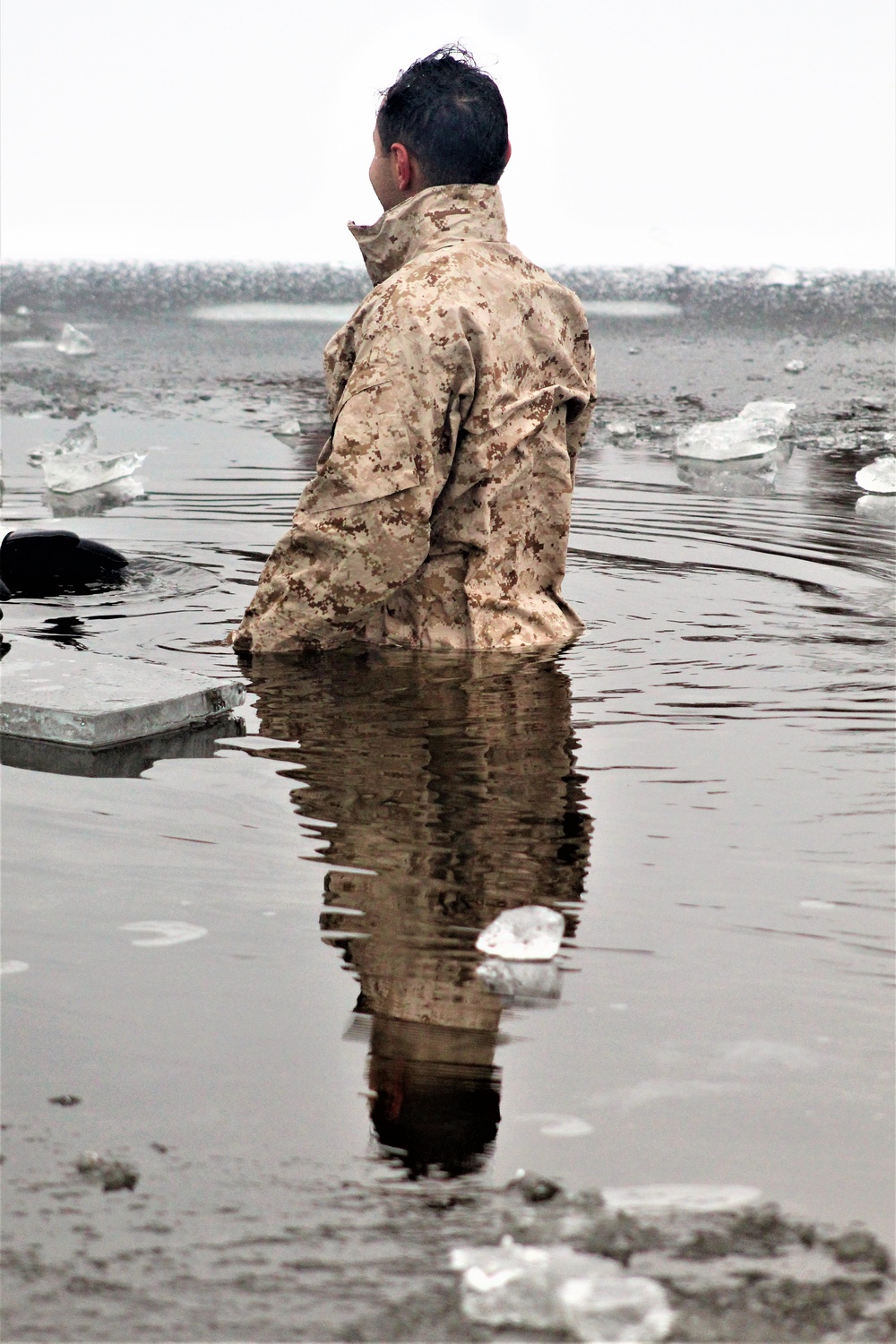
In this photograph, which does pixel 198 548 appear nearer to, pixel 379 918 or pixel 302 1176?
pixel 379 918

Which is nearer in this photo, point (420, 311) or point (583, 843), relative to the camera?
point (583, 843)

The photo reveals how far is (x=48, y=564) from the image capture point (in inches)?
212

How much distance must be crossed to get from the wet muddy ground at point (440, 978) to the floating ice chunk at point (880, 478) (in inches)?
120

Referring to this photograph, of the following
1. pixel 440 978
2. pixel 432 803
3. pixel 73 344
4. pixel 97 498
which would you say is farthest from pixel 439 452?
pixel 73 344

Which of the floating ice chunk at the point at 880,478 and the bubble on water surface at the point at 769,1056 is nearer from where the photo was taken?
the bubble on water surface at the point at 769,1056

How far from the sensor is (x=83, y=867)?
2738 mm

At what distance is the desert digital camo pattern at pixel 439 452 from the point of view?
3.93 metres

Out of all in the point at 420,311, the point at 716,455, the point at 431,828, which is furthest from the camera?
the point at 716,455

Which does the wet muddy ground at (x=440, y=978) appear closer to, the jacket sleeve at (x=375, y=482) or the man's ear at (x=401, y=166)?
the jacket sleeve at (x=375, y=482)

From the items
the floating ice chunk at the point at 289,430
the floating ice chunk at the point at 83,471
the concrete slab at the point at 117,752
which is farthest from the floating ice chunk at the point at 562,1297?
the floating ice chunk at the point at 289,430

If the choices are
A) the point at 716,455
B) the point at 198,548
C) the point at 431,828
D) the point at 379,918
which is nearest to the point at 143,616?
the point at 198,548

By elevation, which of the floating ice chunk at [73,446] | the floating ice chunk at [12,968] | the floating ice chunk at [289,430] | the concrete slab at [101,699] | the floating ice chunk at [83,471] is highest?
the floating ice chunk at [289,430]

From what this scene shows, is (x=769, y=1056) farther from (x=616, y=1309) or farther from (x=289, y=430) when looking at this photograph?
(x=289, y=430)

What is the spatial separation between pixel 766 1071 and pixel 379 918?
2.34 feet
